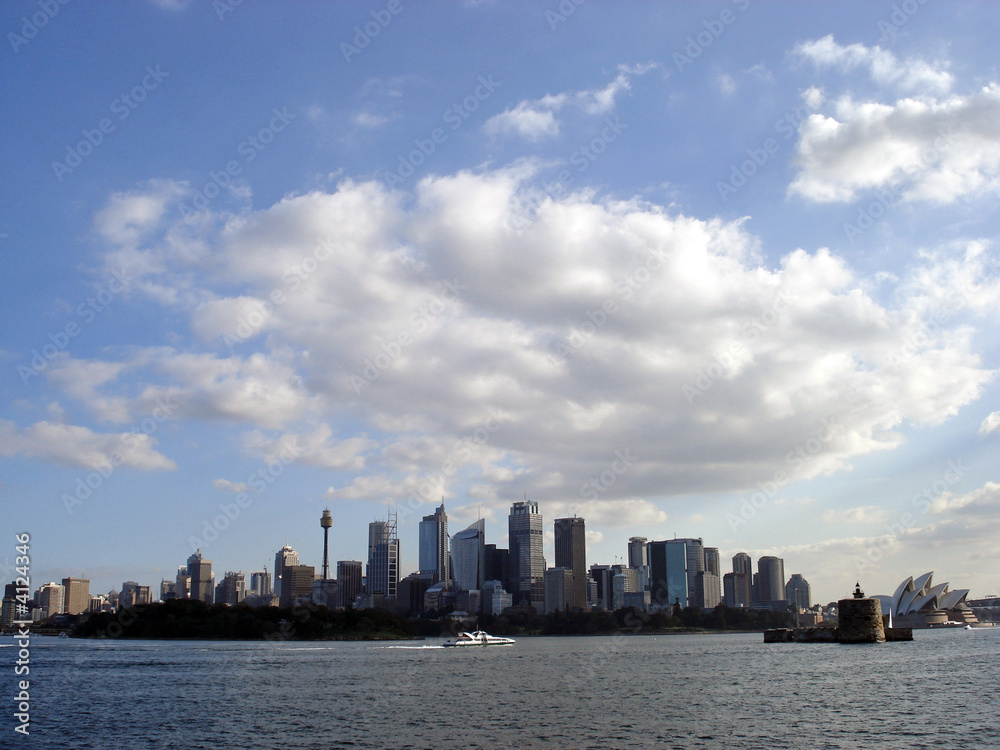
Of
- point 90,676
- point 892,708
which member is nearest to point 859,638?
point 892,708

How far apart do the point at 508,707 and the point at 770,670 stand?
141ft

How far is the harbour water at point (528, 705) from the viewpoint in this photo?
49.0 meters

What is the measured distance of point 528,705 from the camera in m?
64.2

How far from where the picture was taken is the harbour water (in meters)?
49.0

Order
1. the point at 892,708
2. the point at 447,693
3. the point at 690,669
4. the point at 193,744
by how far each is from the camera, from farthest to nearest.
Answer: the point at 690,669 → the point at 447,693 → the point at 892,708 → the point at 193,744

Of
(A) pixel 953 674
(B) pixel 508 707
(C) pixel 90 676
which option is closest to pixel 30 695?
(C) pixel 90 676

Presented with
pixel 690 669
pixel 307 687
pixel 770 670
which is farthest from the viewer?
pixel 690 669

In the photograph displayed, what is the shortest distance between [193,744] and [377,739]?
1052cm

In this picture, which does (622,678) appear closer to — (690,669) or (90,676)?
(690,669)

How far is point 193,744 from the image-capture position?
48.9 metres

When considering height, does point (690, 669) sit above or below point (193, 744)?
below

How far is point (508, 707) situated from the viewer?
6331cm

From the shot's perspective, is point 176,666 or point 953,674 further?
point 176,666

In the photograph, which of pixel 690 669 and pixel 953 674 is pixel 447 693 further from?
pixel 953 674
